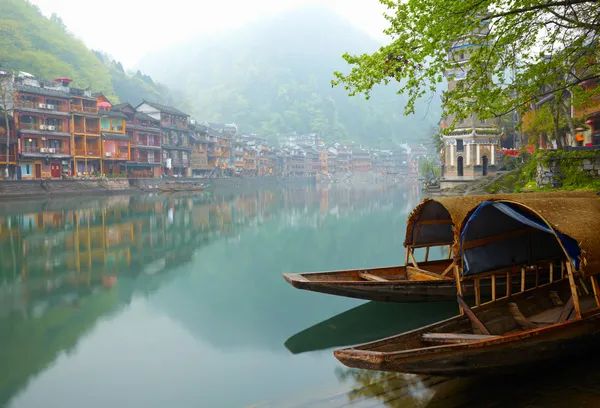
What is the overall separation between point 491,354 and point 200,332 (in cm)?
585

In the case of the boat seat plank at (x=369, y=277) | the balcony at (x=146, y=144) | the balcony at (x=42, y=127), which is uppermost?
the balcony at (x=42, y=127)

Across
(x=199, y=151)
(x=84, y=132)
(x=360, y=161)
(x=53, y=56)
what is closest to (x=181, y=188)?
(x=84, y=132)

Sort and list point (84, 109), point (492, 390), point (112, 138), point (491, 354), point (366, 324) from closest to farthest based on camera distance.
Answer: point (491, 354)
point (492, 390)
point (366, 324)
point (84, 109)
point (112, 138)

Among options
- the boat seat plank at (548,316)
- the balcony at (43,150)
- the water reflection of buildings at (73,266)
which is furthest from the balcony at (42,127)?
the boat seat plank at (548,316)

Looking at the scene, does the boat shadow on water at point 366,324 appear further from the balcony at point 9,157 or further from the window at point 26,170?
the window at point 26,170

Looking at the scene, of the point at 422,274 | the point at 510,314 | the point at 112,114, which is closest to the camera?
the point at 510,314

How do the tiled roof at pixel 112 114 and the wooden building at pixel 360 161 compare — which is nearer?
the tiled roof at pixel 112 114

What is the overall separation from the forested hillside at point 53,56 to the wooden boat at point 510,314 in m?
56.8

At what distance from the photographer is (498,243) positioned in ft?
25.5

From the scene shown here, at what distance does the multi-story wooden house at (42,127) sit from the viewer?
42250 mm

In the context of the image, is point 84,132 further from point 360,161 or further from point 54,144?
point 360,161

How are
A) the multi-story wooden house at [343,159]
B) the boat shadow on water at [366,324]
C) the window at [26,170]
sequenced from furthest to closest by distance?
the multi-story wooden house at [343,159] < the window at [26,170] < the boat shadow on water at [366,324]

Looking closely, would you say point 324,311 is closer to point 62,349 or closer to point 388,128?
point 62,349

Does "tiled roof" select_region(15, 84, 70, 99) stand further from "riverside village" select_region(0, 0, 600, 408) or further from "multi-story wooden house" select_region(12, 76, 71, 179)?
"riverside village" select_region(0, 0, 600, 408)
